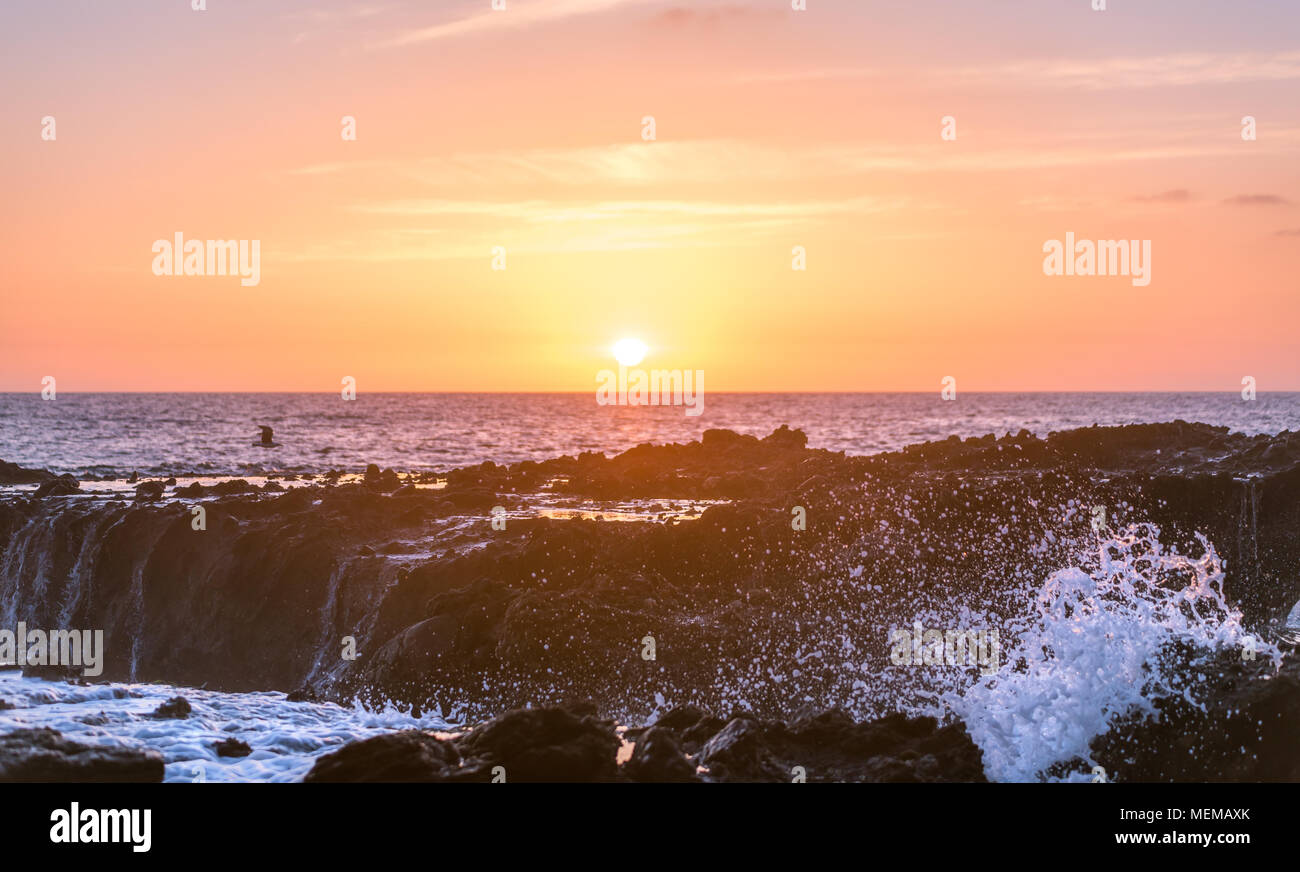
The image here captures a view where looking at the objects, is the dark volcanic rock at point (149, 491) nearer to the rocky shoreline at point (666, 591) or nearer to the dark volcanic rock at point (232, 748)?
the rocky shoreline at point (666, 591)

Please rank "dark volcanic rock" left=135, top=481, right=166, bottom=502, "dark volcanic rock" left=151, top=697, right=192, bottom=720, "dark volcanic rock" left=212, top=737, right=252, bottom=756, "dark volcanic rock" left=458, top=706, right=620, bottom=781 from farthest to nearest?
"dark volcanic rock" left=135, top=481, right=166, bottom=502, "dark volcanic rock" left=151, top=697, right=192, bottom=720, "dark volcanic rock" left=212, top=737, right=252, bottom=756, "dark volcanic rock" left=458, top=706, right=620, bottom=781

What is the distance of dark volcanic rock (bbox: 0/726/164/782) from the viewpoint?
10820 millimetres

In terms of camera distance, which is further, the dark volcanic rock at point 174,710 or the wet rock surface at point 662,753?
the dark volcanic rock at point 174,710

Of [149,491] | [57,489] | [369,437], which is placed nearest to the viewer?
[149,491]

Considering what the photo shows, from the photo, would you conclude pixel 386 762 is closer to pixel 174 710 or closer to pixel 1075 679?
pixel 174 710

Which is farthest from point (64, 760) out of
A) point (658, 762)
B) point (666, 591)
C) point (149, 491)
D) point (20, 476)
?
Result: point (20, 476)

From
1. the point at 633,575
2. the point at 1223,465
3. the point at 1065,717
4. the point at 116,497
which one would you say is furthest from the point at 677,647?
the point at 116,497

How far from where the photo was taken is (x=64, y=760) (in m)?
11.1

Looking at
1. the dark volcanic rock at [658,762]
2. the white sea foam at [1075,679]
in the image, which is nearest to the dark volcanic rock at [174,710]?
the dark volcanic rock at [658,762]

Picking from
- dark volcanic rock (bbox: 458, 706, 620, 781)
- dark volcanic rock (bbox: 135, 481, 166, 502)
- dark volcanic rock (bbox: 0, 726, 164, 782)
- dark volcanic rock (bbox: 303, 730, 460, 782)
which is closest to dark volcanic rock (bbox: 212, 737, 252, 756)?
dark volcanic rock (bbox: 0, 726, 164, 782)

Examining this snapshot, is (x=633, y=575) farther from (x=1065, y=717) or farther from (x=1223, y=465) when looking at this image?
(x=1223, y=465)

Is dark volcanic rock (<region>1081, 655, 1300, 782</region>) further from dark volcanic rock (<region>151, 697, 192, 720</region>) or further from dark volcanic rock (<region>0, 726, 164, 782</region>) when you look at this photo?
dark volcanic rock (<region>151, 697, 192, 720</region>)

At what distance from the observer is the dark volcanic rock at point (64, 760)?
10.8m
